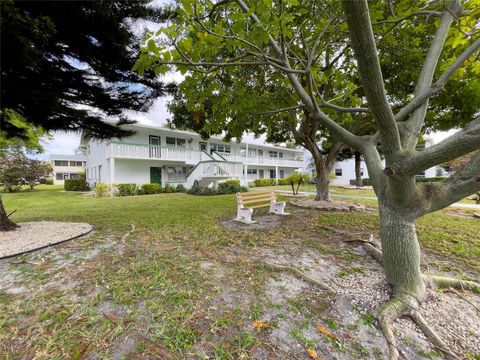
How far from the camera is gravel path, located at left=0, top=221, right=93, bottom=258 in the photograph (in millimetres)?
3782

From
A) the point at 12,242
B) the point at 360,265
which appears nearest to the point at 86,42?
the point at 12,242

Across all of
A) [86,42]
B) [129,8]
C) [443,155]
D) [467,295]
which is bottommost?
[467,295]

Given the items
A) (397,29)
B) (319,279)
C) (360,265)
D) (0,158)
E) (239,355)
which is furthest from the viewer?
(0,158)

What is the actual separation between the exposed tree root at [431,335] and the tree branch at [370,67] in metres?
1.65

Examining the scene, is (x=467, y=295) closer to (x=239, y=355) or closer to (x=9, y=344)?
(x=239, y=355)

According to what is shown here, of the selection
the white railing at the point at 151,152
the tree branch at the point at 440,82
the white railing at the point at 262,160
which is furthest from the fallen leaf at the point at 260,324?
the white railing at the point at 262,160

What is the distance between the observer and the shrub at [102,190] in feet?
43.9

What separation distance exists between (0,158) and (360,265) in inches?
1071

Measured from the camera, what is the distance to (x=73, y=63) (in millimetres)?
3840

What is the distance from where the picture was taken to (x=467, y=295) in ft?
8.26

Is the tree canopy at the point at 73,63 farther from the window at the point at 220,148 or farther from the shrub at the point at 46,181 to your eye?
the shrub at the point at 46,181

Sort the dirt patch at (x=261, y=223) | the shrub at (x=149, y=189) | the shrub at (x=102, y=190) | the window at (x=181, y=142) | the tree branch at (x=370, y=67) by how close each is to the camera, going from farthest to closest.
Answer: the window at (x=181, y=142), the shrub at (x=149, y=189), the shrub at (x=102, y=190), the dirt patch at (x=261, y=223), the tree branch at (x=370, y=67)

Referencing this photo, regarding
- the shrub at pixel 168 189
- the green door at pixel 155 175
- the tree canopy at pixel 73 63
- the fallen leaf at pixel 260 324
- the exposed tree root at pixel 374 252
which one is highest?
the tree canopy at pixel 73 63

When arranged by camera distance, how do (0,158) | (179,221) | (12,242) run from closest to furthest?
(12,242), (179,221), (0,158)
